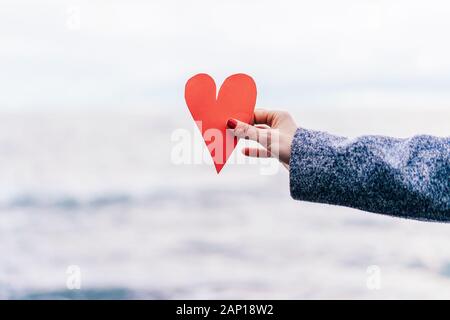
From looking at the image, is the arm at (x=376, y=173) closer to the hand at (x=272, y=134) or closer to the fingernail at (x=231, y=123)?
the hand at (x=272, y=134)

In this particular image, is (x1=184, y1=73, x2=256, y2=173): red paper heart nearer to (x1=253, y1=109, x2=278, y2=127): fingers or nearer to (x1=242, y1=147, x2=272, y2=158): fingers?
(x1=253, y1=109, x2=278, y2=127): fingers

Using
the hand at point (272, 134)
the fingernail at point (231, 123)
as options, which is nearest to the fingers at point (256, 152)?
the hand at point (272, 134)

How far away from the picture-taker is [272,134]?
88 cm

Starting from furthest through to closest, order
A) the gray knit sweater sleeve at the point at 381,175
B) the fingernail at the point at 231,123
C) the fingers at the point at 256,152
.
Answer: the fingernail at the point at 231,123
the fingers at the point at 256,152
the gray knit sweater sleeve at the point at 381,175

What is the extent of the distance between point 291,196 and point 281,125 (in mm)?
119

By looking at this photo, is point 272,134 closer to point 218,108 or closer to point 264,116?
point 264,116

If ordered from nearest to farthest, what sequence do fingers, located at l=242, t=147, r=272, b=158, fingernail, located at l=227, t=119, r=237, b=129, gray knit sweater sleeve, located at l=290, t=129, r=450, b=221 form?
gray knit sweater sleeve, located at l=290, t=129, r=450, b=221
fingers, located at l=242, t=147, r=272, b=158
fingernail, located at l=227, t=119, r=237, b=129

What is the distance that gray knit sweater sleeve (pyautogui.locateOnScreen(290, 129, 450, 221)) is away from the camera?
80cm

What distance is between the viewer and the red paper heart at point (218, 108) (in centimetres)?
108

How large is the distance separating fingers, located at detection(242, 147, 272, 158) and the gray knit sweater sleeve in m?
0.08

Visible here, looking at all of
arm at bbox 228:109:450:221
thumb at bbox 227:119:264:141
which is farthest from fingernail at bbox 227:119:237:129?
arm at bbox 228:109:450:221

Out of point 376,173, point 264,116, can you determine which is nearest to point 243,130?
point 264,116

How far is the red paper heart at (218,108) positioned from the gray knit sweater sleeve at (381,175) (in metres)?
0.26

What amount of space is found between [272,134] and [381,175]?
6.5 inches
